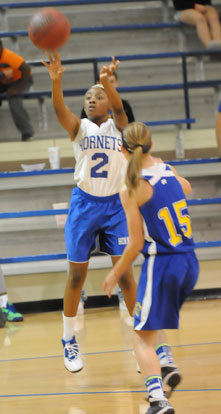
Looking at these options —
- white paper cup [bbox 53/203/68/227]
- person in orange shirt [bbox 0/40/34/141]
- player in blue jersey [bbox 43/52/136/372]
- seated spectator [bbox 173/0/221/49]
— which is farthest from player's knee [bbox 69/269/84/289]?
seated spectator [bbox 173/0/221/49]

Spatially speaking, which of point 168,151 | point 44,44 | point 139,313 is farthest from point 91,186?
point 168,151

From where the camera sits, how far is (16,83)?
7.06 m

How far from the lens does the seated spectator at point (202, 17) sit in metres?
7.98

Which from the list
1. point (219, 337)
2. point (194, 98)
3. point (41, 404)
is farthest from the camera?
point (194, 98)

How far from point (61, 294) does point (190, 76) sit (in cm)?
381

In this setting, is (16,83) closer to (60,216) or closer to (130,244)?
(60,216)

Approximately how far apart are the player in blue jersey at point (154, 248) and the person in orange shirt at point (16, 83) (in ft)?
14.6

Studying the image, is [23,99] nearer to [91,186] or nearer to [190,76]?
[190,76]

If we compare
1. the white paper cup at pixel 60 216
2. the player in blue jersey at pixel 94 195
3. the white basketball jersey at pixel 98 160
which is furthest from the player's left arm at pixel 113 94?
the white paper cup at pixel 60 216

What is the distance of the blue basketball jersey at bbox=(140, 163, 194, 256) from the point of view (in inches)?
107

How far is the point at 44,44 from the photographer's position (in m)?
4.01

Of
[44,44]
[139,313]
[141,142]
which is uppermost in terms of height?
[44,44]

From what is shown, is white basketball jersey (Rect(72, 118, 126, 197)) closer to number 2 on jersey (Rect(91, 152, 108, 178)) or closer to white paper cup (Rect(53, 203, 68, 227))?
number 2 on jersey (Rect(91, 152, 108, 178))

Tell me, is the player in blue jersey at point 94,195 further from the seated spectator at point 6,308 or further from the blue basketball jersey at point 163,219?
the seated spectator at point 6,308
